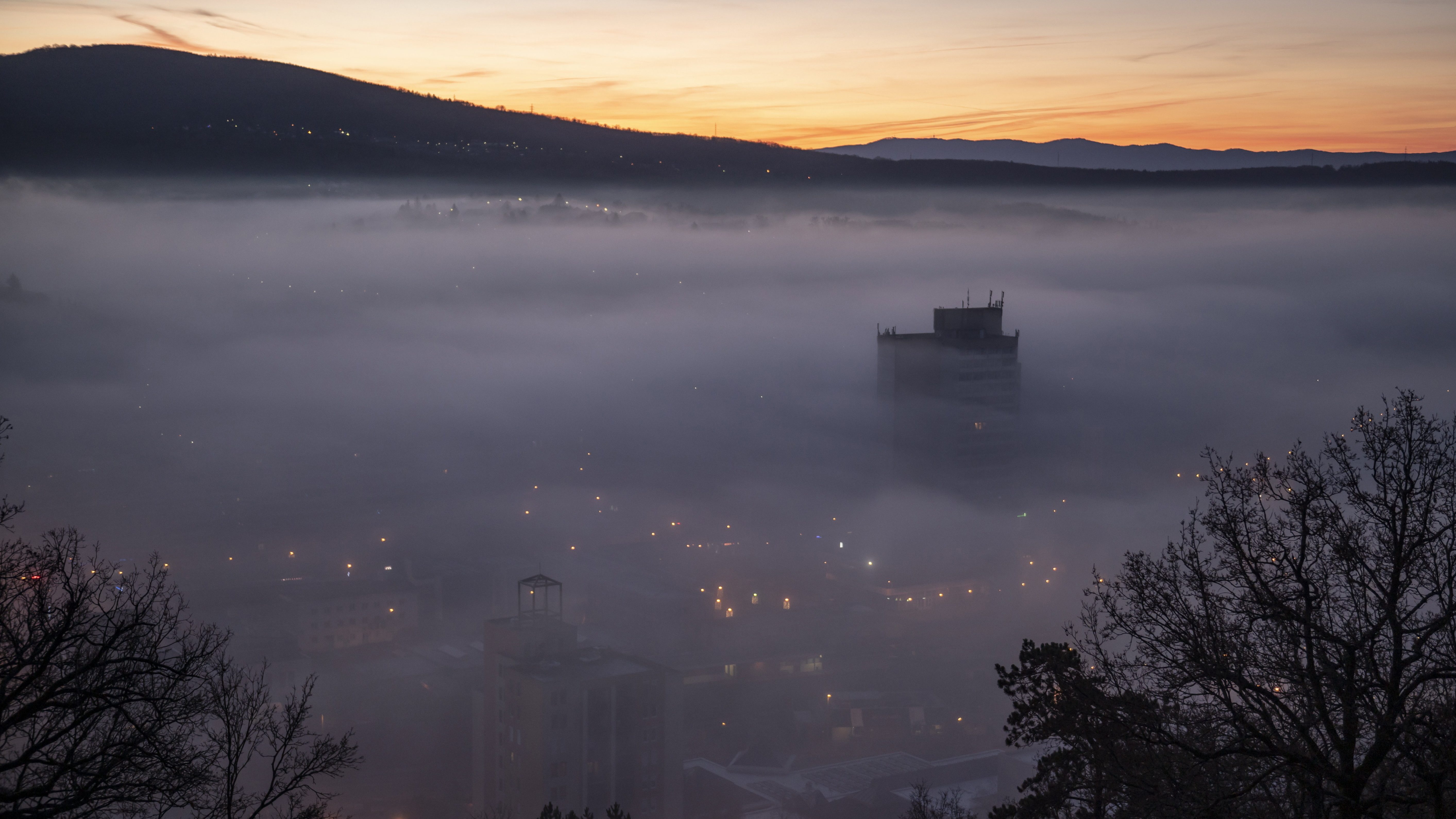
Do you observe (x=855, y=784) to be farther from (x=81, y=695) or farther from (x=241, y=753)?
(x=81, y=695)

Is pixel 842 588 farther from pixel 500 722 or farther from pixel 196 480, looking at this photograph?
pixel 196 480

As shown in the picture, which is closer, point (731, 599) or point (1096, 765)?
point (1096, 765)

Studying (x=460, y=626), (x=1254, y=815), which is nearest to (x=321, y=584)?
(x=460, y=626)

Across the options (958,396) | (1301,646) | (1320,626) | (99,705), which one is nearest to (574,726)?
(99,705)

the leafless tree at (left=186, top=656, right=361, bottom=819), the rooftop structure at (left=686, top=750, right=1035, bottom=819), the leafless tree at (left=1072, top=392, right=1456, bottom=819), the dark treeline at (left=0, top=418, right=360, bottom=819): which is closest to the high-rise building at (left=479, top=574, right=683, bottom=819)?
the rooftop structure at (left=686, top=750, right=1035, bottom=819)

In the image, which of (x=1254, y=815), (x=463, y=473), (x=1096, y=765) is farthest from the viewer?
(x=463, y=473)

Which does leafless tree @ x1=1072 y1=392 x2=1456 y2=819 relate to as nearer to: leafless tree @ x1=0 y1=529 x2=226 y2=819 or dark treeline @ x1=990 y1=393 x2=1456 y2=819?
dark treeline @ x1=990 y1=393 x2=1456 y2=819

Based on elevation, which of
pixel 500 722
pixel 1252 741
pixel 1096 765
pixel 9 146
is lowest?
pixel 500 722
